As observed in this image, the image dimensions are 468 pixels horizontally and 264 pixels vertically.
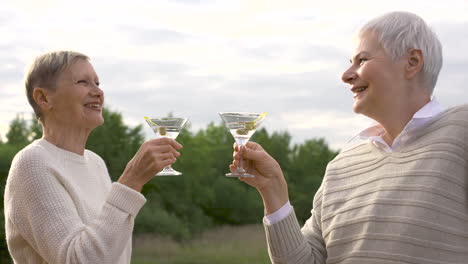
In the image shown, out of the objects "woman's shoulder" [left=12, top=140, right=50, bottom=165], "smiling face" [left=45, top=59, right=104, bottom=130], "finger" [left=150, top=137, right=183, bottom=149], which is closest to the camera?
"finger" [left=150, top=137, right=183, bottom=149]

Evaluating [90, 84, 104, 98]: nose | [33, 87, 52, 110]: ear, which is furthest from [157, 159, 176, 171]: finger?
[33, 87, 52, 110]: ear

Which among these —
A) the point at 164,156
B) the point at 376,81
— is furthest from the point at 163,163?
the point at 376,81

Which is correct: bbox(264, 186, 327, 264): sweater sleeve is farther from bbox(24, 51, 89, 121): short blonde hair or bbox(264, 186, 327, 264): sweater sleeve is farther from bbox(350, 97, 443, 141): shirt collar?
bbox(24, 51, 89, 121): short blonde hair

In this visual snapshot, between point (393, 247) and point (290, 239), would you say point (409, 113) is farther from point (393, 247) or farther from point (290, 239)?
point (290, 239)

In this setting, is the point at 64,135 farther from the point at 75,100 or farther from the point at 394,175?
the point at 394,175

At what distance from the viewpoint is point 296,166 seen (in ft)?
70.2

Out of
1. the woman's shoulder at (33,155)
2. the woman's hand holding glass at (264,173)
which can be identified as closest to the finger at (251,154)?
the woman's hand holding glass at (264,173)

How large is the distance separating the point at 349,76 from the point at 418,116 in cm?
42

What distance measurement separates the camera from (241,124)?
130 inches

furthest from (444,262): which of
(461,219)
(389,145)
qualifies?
(389,145)

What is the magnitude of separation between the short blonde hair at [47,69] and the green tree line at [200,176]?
1278 centimetres

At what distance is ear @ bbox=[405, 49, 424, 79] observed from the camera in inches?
132

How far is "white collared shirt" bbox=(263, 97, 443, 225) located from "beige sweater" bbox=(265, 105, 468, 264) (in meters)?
0.03

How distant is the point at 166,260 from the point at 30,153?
15.9 meters
